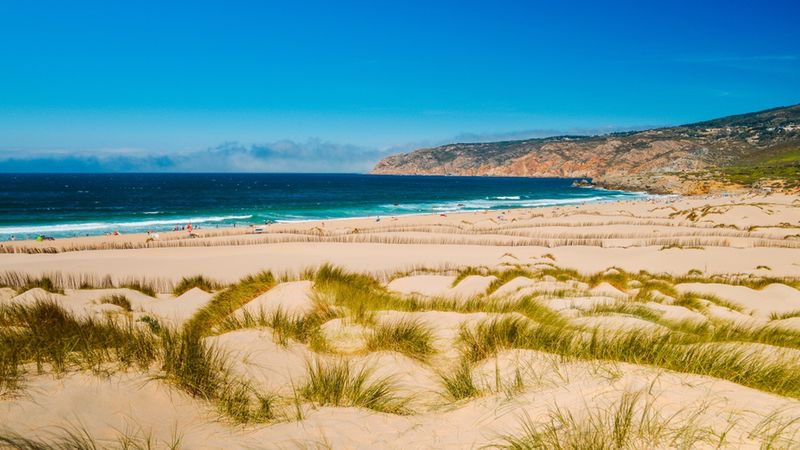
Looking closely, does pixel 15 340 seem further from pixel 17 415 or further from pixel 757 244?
pixel 757 244

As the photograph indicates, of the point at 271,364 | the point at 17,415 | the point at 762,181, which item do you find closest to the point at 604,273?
the point at 271,364

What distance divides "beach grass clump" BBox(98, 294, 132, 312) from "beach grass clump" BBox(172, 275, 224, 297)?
1.22 m

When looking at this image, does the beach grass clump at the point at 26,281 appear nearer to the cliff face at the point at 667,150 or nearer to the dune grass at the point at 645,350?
the dune grass at the point at 645,350

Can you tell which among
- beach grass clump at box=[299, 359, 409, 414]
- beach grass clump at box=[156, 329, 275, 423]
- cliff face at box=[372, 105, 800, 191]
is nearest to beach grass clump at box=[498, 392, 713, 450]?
beach grass clump at box=[299, 359, 409, 414]

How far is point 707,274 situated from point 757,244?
6.08 metres

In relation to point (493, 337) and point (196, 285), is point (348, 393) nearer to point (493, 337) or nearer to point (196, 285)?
point (493, 337)

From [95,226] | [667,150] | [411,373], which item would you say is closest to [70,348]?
[411,373]

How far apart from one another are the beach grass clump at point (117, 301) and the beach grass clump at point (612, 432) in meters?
7.52

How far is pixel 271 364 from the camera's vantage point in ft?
13.0

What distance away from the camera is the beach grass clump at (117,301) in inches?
302

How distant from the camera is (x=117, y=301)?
7.93 m

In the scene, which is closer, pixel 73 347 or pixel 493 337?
pixel 73 347

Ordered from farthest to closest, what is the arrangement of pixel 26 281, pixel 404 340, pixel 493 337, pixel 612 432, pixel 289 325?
A: 1. pixel 26 281
2. pixel 289 325
3. pixel 404 340
4. pixel 493 337
5. pixel 612 432

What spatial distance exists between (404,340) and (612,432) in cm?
242
